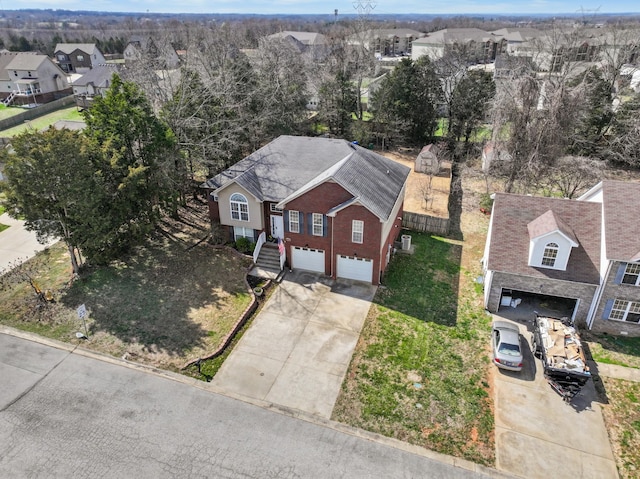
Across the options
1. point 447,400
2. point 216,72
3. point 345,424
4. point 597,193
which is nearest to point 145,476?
point 345,424

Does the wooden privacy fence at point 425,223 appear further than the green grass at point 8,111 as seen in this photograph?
No

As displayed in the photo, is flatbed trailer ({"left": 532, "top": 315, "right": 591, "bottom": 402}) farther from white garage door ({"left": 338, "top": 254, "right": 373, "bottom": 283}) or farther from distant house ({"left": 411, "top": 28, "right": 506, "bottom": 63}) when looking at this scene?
distant house ({"left": 411, "top": 28, "right": 506, "bottom": 63})

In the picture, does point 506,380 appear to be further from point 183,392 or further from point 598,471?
point 183,392

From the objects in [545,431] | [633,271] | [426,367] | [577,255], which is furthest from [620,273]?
[426,367]

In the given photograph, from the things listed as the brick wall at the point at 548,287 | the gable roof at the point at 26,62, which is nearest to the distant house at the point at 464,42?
the gable roof at the point at 26,62

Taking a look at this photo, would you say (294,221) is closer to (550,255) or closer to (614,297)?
(550,255)

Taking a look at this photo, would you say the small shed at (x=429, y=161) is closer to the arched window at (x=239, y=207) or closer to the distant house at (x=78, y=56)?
the arched window at (x=239, y=207)
